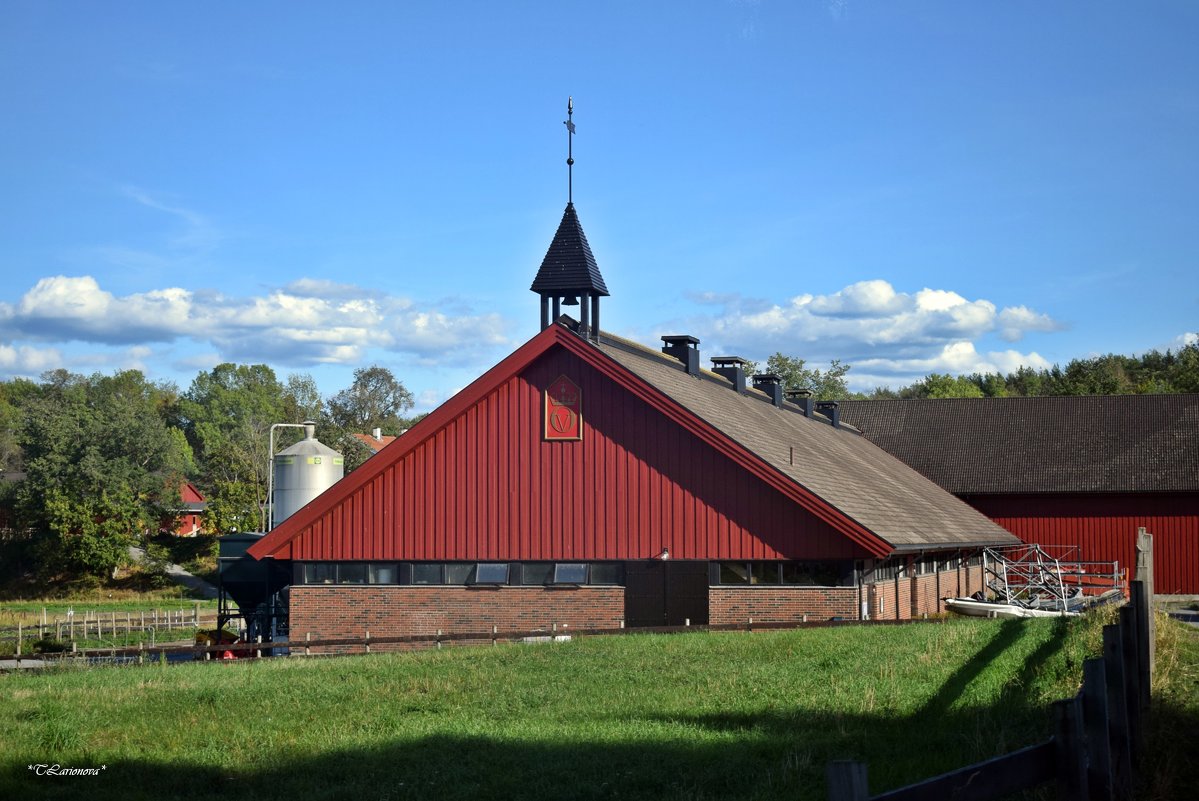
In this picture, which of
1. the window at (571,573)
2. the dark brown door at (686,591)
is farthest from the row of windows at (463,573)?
the dark brown door at (686,591)

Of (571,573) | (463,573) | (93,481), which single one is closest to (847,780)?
(571,573)

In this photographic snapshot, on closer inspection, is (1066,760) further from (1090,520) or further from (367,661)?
(1090,520)

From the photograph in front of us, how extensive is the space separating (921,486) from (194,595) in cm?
4235

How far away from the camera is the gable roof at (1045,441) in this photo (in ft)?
166

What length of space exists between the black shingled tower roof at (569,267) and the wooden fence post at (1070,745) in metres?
27.8

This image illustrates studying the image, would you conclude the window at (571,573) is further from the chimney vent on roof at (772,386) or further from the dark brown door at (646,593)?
the chimney vent on roof at (772,386)

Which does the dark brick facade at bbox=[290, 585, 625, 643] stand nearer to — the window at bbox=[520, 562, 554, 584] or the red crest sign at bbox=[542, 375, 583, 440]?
the window at bbox=[520, 562, 554, 584]

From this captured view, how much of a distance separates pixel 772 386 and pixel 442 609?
20.5 m

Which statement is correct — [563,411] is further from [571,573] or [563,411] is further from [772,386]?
[772,386]

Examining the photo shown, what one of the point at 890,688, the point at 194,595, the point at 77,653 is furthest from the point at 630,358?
the point at 194,595

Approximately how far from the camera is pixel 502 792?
39.1ft

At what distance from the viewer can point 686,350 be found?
41.2m

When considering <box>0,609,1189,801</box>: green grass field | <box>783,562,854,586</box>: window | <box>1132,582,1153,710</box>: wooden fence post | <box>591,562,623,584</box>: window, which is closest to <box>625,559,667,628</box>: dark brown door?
<box>591,562,623,584</box>: window

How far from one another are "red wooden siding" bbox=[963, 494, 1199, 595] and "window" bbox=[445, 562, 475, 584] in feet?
90.4
